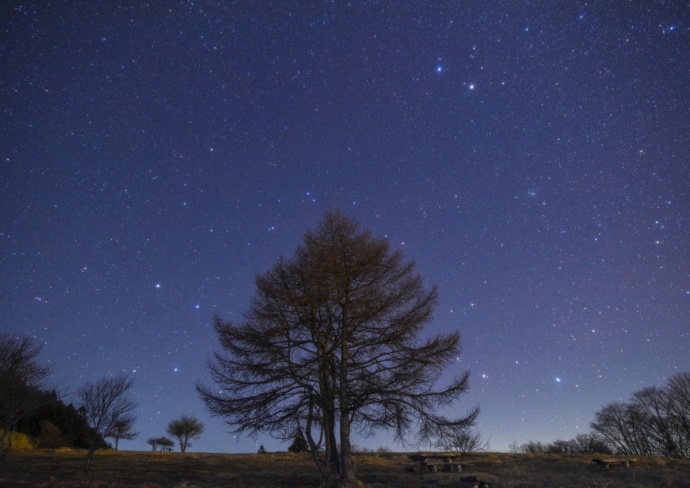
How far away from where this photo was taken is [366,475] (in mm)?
16906

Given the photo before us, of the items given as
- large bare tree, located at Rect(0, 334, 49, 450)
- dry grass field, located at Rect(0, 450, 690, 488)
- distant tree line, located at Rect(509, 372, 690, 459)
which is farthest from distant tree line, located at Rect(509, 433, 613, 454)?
large bare tree, located at Rect(0, 334, 49, 450)

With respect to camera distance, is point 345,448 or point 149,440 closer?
point 345,448

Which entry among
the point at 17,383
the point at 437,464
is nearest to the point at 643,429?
the point at 437,464

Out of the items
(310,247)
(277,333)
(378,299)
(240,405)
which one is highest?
(310,247)

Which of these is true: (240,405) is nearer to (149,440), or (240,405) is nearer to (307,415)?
(307,415)

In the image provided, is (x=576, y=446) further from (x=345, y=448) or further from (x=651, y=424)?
(x=345, y=448)

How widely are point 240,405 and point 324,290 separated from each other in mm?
4675

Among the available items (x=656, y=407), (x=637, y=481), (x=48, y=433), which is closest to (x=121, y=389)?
(x=637, y=481)

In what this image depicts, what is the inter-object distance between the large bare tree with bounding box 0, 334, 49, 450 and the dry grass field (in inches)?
104

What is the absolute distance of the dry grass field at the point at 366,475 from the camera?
576 inches

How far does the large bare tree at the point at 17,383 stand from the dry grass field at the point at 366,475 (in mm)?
2638

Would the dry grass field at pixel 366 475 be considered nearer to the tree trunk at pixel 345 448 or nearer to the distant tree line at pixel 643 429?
the tree trunk at pixel 345 448

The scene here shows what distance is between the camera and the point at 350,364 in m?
14.2

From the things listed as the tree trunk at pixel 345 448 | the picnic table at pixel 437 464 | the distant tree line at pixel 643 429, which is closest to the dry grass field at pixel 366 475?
the picnic table at pixel 437 464
